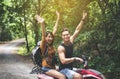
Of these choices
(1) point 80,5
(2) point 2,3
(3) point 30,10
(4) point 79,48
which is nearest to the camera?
(4) point 79,48

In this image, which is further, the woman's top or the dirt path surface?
the dirt path surface

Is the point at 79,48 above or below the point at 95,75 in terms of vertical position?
below

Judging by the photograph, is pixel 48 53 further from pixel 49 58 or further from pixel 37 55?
pixel 37 55

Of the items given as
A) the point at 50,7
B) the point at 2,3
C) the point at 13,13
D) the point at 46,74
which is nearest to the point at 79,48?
the point at 46,74

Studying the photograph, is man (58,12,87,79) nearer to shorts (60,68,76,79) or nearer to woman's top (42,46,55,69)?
shorts (60,68,76,79)

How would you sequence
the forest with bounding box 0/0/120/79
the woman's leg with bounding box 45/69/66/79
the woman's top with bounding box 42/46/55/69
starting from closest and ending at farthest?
1. the woman's leg with bounding box 45/69/66/79
2. the woman's top with bounding box 42/46/55/69
3. the forest with bounding box 0/0/120/79

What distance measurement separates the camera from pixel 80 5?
19016 mm

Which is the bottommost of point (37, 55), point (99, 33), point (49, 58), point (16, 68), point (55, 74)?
point (16, 68)

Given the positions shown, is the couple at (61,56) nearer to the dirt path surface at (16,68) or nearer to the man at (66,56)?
the man at (66,56)

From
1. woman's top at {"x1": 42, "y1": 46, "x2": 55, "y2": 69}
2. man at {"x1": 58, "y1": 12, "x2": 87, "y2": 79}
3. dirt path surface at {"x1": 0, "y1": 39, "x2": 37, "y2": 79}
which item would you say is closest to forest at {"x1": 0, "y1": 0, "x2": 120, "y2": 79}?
dirt path surface at {"x1": 0, "y1": 39, "x2": 37, "y2": 79}

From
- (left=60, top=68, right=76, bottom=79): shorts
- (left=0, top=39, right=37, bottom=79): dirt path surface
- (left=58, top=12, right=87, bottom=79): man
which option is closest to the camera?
(left=58, top=12, right=87, bottom=79): man

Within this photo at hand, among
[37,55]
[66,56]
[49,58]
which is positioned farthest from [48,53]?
[66,56]

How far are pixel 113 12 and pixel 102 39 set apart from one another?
1.60 metres

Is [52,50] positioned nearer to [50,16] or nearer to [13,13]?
[50,16]
